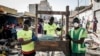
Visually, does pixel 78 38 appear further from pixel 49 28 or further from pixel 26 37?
pixel 49 28

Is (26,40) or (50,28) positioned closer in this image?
(26,40)

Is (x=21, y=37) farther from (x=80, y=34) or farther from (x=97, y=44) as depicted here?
(x=97, y=44)

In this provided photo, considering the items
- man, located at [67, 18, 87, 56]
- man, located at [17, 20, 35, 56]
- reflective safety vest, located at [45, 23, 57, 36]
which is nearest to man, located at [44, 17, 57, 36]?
reflective safety vest, located at [45, 23, 57, 36]

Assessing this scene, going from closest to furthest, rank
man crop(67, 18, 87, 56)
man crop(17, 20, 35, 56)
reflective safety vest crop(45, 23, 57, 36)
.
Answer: man crop(17, 20, 35, 56), man crop(67, 18, 87, 56), reflective safety vest crop(45, 23, 57, 36)

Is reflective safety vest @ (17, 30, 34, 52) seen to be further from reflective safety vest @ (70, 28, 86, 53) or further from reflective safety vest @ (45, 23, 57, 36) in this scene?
reflective safety vest @ (45, 23, 57, 36)

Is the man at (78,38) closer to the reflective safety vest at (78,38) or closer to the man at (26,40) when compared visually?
the reflective safety vest at (78,38)

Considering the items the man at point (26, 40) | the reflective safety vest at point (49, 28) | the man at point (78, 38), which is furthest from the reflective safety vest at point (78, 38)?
the reflective safety vest at point (49, 28)

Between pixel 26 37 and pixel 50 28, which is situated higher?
pixel 26 37

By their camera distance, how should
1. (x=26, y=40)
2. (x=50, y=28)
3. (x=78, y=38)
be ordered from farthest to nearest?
(x=50, y=28)
(x=78, y=38)
(x=26, y=40)

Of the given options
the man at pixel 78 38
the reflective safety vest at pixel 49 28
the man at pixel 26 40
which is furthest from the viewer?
the reflective safety vest at pixel 49 28

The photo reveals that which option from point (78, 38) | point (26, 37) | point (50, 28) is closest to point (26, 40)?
point (26, 37)

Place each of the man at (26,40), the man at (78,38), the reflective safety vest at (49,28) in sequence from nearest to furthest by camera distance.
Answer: the man at (26,40), the man at (78,38), the reflective safety vest at (49,28)

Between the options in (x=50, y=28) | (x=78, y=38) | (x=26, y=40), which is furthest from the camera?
(x=50, y=28)

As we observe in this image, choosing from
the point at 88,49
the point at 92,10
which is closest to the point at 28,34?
the point at 88,49
